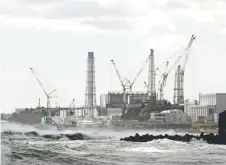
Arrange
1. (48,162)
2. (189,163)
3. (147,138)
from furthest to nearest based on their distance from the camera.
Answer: (147,138) → (189,163) → (48,162)

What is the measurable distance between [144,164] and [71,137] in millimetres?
110306

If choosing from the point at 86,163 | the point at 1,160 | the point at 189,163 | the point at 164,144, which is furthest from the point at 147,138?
the point at 1,160

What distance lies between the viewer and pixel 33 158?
60.7 meters

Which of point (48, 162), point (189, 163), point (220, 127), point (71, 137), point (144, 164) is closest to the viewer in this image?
point (48, 162)

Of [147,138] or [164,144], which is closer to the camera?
[164,144]

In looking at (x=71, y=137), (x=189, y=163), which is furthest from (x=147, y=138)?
(x=189, y=163)

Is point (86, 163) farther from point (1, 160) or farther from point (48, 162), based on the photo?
point (1, 160)

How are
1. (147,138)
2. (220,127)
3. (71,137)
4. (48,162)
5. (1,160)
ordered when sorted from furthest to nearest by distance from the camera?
(71,137) → (147,138) → (220,127) → (48,162) → (1,160)

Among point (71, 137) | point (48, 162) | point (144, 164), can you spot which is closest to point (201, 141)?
point (71, 137)

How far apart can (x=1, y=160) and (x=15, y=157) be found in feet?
21.0

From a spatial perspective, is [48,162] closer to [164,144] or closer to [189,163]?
[189,163]

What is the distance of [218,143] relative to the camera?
118 metres

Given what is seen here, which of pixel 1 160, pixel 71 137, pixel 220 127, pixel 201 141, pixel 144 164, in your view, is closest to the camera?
pixel 1 160

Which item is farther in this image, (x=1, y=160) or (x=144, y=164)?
(x=144, y=164)
